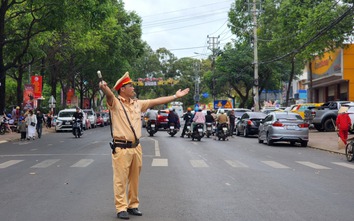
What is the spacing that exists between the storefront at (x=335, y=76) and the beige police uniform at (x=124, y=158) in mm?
33165

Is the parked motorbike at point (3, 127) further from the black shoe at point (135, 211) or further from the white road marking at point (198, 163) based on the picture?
the black shoe at point (135, 211)

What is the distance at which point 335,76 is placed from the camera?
43.9 metres

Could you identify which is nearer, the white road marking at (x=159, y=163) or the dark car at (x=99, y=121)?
the white road marking at (x=159, y=163)

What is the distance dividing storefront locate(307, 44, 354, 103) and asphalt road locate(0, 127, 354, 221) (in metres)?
26.3

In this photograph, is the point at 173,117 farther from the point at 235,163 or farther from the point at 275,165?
the point at 275,165

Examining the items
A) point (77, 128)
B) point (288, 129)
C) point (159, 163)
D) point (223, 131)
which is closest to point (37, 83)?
point (77, 128)

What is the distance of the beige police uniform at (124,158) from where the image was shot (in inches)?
291

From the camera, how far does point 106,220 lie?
747cm

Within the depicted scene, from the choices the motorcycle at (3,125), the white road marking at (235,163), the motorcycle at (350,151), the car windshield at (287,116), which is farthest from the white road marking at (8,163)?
the motorcycle at (3,125)

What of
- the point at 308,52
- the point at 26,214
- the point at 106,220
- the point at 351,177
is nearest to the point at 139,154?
the point at 106,220

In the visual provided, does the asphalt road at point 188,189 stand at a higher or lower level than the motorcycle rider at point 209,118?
lower

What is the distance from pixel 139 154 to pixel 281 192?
366 centimetres

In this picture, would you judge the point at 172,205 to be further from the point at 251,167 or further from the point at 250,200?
A: the point at 251,167

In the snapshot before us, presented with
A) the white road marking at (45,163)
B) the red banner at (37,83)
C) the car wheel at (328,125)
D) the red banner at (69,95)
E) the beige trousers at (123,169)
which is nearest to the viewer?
the beige trousers at (123,169)
